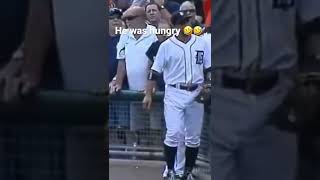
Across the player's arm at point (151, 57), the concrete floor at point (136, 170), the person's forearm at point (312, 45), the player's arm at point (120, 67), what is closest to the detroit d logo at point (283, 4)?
the person's forearm at point (312, 45)

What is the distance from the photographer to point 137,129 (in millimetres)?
2182

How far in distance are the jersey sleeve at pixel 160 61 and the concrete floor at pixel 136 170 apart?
12.9 inches

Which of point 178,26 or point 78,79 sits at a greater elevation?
point 178,26

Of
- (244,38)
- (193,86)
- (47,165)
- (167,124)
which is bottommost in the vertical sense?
(47,165)

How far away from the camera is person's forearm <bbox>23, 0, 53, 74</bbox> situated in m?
2.27

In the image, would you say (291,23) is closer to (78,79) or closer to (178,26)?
(178,26)

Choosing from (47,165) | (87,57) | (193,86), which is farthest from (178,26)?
(47,165)

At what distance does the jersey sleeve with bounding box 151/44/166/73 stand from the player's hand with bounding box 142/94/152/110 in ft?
0.33

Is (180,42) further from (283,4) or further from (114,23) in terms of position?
(283,4)

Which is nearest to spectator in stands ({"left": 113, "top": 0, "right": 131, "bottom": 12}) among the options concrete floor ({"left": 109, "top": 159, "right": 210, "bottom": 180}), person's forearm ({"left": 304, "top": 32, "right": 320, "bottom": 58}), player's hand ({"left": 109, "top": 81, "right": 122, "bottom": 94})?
player's hand ({"left": 109, "top": 81, "right": 122, "bottom": 94})

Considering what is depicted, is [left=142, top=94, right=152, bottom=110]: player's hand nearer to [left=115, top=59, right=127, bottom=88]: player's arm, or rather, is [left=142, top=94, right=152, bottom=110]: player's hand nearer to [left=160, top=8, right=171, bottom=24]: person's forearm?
[left=115, top=59, right=127, bottom=88]: player's arm

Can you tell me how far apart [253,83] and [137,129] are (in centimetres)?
45

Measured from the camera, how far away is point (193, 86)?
85.1 inches

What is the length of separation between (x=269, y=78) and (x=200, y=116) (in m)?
0.29
